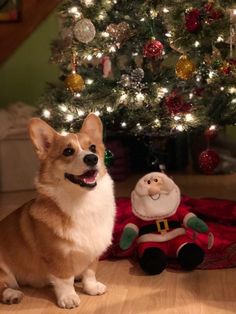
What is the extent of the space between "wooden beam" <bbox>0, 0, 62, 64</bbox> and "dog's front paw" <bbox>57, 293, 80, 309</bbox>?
2587mm

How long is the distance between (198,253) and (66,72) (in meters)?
1.49

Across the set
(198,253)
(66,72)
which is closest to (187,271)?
(198,253)

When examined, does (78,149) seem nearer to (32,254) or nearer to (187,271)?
(32,254)

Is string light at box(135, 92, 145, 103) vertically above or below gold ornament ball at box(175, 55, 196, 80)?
below

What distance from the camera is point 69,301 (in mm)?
1612

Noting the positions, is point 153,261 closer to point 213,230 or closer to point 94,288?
point 94,288

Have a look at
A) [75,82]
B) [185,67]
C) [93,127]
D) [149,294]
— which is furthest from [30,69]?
[149,294]

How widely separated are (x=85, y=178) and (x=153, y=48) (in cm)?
98

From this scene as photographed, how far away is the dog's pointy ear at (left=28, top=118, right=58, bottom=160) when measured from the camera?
5.49 feet

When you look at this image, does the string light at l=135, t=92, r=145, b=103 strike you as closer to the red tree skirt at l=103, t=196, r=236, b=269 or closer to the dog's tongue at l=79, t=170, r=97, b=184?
the red tree skirt at l=103, t=196, r=236, b=269

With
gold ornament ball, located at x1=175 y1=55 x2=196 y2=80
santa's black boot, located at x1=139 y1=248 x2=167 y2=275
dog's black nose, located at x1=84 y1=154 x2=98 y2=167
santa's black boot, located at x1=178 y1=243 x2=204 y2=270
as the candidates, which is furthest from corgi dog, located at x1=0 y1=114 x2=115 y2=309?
gold ornament ball, located at x1=175 y1=55 x2=196 y2=80

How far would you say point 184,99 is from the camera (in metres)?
2.60

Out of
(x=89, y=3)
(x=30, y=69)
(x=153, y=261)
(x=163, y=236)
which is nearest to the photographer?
(x=153, y=261)

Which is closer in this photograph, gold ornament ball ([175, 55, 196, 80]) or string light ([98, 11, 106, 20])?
gold ornament ball ([175, 55, 196, 80])
